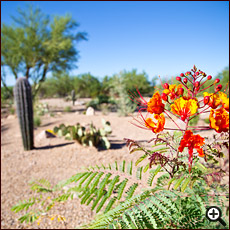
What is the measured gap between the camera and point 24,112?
492 cm

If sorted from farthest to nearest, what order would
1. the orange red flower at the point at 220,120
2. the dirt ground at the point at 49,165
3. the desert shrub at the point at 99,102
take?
the desert shrub at the point at 99,102 → the dirt ground at the point at 49,165 → the orange red flower at the point at 220,120

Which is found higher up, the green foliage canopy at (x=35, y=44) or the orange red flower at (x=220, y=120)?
the green foliage canopy at (x=35, y=44)

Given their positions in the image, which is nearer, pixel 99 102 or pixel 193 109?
pixel 193 109

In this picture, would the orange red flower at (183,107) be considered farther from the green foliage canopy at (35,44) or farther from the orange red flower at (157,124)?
the green foliage canopy at (35,44)

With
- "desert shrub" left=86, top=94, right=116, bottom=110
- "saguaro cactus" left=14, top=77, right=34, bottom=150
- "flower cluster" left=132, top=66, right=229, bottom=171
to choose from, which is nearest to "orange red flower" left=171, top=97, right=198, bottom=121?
"flower cluster" left=132, top=66, right=229, bottom=171

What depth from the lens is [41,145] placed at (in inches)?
207

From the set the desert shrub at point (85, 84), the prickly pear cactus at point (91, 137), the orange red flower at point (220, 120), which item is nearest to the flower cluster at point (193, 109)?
the orange red flower at point (220, 120)

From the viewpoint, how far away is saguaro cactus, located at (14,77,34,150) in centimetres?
487

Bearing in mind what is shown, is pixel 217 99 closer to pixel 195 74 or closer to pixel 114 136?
pixel 195 74

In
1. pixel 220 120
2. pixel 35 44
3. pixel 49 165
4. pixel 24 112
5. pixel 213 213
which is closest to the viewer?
pixel 220 120

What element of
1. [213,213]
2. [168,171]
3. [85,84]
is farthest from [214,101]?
[85,84]

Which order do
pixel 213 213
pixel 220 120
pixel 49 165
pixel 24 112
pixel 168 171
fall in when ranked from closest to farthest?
pixel 220 120 → pixel 168 171 → pixel 213 213 → pixel 49 165 → pixel 24 112

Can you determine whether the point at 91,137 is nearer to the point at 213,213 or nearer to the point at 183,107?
the point at 213,213

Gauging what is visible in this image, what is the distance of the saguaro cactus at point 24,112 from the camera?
4.87 m
